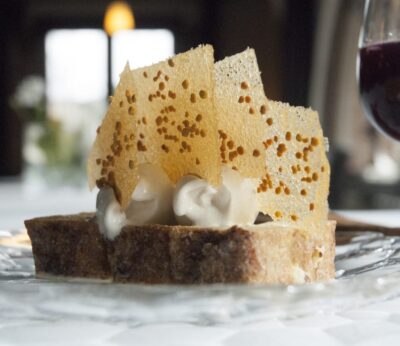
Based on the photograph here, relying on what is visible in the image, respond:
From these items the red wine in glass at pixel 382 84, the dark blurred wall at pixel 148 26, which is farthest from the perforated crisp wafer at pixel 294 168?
the dark blurred wall at pixel 148 26

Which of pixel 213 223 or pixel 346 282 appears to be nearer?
pixel 346 282

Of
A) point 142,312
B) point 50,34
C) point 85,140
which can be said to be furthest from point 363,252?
point 50,34

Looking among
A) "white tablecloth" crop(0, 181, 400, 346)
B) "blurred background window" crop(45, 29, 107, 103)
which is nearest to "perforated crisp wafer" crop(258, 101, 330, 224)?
"white tablecloth" crop(0, 181, 400, 346)

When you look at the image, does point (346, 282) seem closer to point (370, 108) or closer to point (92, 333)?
point (92, 333)

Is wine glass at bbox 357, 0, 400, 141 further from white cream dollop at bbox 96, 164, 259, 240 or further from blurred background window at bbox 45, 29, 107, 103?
blurred background window at bbox 45, 29, 107, 103

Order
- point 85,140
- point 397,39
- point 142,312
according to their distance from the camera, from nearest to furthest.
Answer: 1. point 142,312
2. point 397,39
3. point 85,140

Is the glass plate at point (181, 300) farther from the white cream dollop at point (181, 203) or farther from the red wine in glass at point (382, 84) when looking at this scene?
the red wine in glass at point (382, 84)
